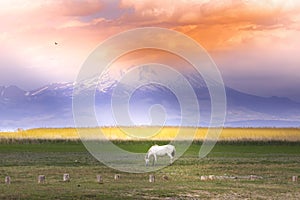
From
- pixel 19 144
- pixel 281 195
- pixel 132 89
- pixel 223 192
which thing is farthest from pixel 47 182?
pixel 19 144

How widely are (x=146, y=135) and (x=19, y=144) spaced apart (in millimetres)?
19881

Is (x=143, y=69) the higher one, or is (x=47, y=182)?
(x=143, y=69)

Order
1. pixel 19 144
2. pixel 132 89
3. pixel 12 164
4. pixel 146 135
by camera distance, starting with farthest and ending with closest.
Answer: pixel 146 135 < pixel 19 144 < pixel 132 89 < pixel 12 164

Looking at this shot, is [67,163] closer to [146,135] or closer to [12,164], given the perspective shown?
[12,164]

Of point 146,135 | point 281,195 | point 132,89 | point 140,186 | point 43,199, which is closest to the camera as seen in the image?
point 43,199

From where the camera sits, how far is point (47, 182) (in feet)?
111

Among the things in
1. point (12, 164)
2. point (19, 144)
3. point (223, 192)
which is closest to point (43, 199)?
point (223, 192)

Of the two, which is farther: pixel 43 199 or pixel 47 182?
pixel 47 182

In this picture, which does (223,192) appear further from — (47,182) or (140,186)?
(47,182)

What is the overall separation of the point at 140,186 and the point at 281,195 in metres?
7.65

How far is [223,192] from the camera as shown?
3078cm

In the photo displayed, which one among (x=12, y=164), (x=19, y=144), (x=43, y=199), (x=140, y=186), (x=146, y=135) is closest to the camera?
(x=43, y=199)

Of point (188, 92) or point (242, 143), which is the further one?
point (242, 143)

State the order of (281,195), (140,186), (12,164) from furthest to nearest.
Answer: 1. (12,164)
2. (140,186)
3. (281,195)
